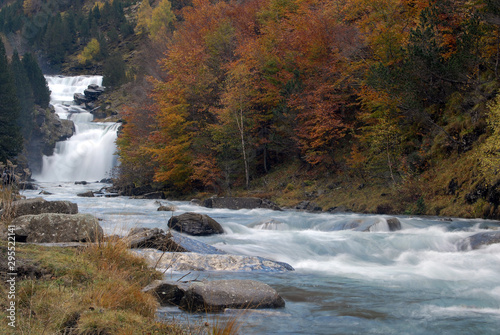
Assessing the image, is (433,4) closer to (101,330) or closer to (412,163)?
(412,163)

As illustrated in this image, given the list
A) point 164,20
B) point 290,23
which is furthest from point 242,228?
point 164,20

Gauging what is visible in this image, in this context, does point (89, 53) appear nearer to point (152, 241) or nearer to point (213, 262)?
point (152, 241)

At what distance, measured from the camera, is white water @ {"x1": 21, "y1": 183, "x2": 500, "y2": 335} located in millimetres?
5848

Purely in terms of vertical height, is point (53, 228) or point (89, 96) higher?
point (89, 96)

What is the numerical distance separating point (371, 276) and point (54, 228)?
22.0 feet

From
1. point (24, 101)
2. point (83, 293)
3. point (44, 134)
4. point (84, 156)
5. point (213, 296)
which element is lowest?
point (213, 296)

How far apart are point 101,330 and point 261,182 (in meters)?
Answer: 24.4

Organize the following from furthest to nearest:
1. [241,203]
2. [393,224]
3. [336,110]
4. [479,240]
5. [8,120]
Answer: [8,120] → [336,110] → [241,203] → [393,224] → [479,240]

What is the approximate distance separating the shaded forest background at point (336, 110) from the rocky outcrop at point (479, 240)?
3732mm

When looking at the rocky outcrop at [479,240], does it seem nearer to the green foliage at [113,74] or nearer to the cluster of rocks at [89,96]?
the cluster of rocks at [89,96]

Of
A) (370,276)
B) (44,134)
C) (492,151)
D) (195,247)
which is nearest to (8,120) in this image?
(44,134)

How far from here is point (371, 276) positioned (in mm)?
9195

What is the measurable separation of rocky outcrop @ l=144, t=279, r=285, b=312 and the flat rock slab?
2107 millimetres

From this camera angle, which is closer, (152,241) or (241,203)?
(152,241)
